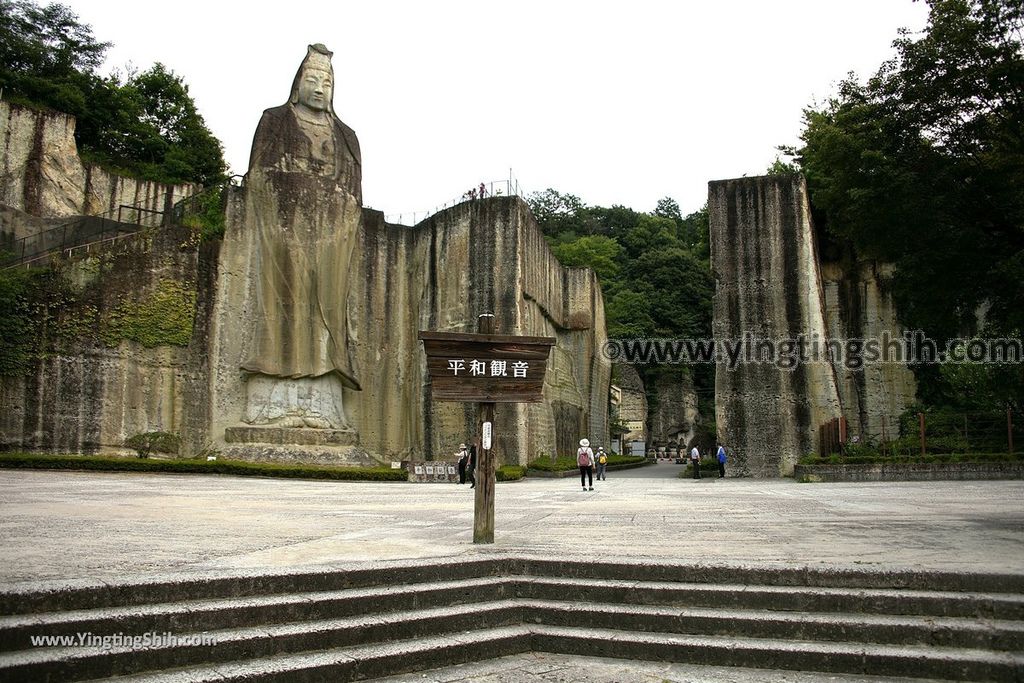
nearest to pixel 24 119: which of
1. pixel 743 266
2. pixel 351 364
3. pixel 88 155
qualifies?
pixel 88 155

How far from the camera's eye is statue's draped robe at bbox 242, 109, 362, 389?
995 inches

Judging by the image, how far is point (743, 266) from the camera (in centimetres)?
2400

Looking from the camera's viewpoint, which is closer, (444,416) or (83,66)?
(444,416)

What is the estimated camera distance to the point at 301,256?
25594 mm

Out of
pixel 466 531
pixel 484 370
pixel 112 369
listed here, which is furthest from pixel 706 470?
pixel 484 370

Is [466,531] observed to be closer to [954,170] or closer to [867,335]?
[954,170]

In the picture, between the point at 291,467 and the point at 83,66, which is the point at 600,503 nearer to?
the point at 291,467

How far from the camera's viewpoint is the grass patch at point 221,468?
19.7 meters

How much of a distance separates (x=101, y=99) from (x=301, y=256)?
16315 mm

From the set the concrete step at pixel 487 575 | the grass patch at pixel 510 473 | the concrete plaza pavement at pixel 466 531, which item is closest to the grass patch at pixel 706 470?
the grass patch at pixel 510 473

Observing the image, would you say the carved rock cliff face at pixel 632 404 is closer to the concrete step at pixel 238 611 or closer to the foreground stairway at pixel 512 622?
the foreground stairway at pixel 512 622

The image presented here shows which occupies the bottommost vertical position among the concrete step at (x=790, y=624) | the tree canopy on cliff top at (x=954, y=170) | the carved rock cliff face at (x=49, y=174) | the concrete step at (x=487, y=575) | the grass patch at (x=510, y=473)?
the grass patch at (x=510, y=473)

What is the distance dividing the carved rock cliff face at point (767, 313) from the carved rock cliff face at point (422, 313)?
6472 millimetres

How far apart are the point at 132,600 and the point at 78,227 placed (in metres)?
25.6
